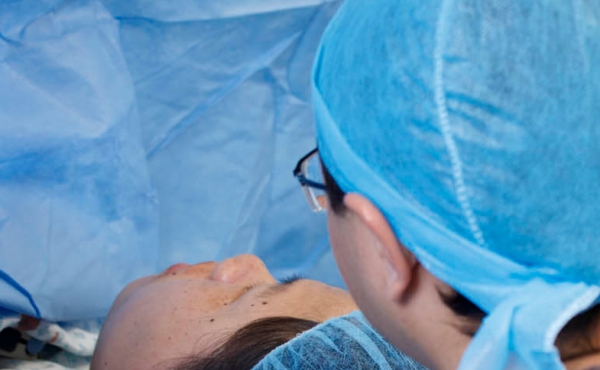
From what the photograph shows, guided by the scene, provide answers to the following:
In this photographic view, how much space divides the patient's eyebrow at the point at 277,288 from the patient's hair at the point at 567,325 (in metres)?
0.53

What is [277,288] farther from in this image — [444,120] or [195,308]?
[444,120]

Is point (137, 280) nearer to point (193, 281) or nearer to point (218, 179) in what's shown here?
point (193, 281)

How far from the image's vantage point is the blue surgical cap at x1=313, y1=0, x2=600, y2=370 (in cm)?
59

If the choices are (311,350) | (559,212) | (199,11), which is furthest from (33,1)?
(559,212)

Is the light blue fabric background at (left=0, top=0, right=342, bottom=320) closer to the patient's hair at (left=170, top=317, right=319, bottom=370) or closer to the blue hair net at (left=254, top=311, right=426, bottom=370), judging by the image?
the patient's hair at (left=170, top=317, right=319, bottom=370)

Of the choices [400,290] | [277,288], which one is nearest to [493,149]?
[400,290]

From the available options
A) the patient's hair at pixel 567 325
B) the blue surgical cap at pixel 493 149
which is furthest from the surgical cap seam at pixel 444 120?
the patient's hair at pixel 567 325

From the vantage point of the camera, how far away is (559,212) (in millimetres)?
619

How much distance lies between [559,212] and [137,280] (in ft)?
2.90

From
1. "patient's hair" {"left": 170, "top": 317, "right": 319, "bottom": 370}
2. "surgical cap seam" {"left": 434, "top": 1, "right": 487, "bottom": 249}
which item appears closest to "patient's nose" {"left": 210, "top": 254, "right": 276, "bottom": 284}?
"patient's hair" {"left": 170, "top": 317, "right": 319, "bottom": 370}

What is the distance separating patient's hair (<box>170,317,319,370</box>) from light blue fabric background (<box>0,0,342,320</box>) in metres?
0.35

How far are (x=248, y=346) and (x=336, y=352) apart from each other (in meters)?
0.14

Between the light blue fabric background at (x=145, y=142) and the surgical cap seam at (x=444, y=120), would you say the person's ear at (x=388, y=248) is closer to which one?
the surgical cap seam at (x=444, y=120)

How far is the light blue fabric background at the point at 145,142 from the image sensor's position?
46.9 inches
